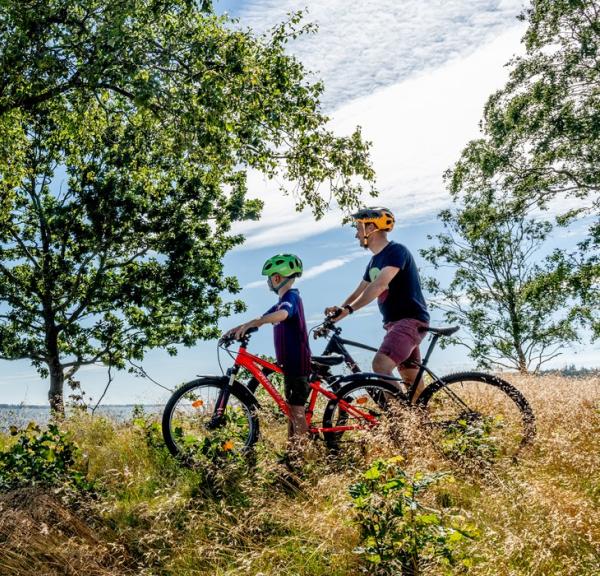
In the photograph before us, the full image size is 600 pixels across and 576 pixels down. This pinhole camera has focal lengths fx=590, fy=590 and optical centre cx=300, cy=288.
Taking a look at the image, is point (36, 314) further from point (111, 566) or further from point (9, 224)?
point (111, 566)

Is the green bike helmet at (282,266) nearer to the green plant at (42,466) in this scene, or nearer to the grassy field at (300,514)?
the grassy field at (300,514)

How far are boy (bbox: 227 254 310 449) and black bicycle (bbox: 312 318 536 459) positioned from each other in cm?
34

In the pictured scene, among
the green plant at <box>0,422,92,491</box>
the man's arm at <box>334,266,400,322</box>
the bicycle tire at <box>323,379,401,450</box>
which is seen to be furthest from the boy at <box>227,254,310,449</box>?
the green plant at <box>0,422,92,491</box>

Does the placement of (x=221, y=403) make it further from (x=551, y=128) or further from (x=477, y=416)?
(x=551, y=128)

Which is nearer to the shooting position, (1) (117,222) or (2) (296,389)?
(2) (296,389)

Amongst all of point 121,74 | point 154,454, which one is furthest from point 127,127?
point 154,454

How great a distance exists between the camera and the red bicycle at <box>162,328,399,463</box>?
20.1ft

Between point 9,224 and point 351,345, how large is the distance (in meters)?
17.9

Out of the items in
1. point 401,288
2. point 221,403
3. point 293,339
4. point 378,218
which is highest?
point 378,218

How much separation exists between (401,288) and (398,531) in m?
2.82

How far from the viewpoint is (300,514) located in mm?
4688

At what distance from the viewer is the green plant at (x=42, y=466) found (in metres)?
6.06

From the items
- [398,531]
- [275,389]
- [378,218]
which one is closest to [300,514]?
[398,531]

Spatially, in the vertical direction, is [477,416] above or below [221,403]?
below
